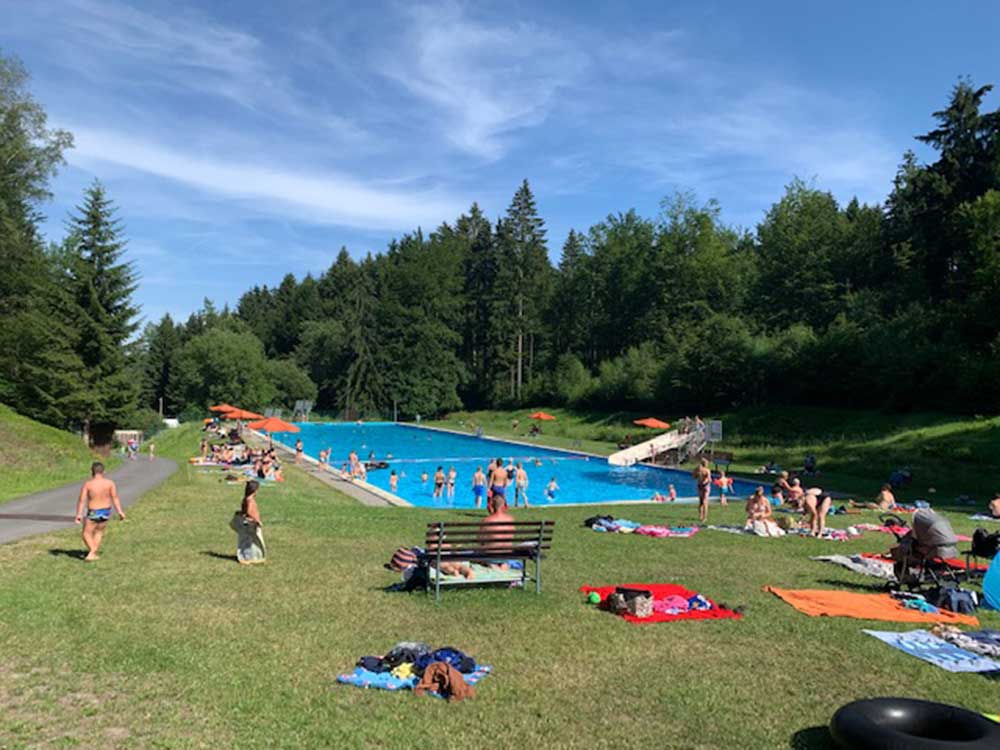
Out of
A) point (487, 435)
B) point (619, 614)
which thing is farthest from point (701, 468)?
point (487, 435)

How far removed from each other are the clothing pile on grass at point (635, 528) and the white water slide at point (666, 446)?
2182 cm

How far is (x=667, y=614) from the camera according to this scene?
337 inches

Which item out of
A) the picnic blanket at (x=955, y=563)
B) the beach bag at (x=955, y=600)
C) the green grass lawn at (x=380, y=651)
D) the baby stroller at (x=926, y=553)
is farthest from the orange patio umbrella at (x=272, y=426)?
the beach bag at (x=955, y=600)

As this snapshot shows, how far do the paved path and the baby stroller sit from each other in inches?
548

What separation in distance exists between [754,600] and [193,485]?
18.8 m

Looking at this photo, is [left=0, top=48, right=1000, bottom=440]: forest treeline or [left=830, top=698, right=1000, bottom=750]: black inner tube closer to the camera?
[left=830, top=698, right=1000, bottom=750]: black inner tube

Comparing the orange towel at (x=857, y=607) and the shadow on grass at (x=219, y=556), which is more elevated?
the orange towel at (x=857, y=607)

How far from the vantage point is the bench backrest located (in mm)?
9203

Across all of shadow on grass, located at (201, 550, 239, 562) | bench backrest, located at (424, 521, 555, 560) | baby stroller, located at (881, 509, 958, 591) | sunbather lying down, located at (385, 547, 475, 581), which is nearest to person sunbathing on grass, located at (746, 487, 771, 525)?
baby stroller, located at (881, 509, 958, 591)

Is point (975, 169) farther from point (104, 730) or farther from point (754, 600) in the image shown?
point (104, 730)

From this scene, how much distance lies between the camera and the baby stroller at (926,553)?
32.5ft

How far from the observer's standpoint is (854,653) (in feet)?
24.0

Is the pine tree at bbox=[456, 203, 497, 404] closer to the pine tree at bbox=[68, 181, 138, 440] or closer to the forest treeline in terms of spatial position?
the forest treeline

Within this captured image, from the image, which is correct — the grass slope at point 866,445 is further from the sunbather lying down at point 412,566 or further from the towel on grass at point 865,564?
the sunbather lying down at point 412,566
